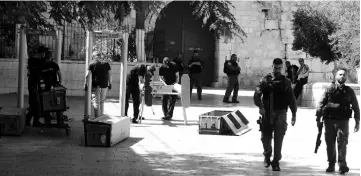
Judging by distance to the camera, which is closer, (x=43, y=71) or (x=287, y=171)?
(x=287, y=171)

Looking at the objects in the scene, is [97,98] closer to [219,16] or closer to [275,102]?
[275,102]

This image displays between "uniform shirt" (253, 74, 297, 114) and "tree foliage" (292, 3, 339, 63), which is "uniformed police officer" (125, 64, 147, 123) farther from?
"tree foliage" (292, 3, 339, 63)

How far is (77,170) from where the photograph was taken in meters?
9.62

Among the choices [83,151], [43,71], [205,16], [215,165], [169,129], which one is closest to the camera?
[215,165]

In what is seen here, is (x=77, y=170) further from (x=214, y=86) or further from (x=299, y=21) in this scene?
(x=214, y=86)

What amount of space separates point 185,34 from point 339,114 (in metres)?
20.6

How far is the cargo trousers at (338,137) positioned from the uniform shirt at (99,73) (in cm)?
673

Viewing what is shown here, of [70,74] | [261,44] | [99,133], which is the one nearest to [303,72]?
[70,74]

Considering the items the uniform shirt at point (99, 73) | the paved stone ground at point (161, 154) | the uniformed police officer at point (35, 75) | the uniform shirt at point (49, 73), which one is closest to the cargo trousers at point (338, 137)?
the paved stone ground at point (161, 154)

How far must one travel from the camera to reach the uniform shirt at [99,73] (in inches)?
603

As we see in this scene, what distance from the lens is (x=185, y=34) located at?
98.9 feet

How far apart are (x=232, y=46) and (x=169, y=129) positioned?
1540 cm

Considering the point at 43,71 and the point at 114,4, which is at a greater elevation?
the point at 114,4

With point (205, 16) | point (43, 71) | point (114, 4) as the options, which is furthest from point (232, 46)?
point (114, 4)
